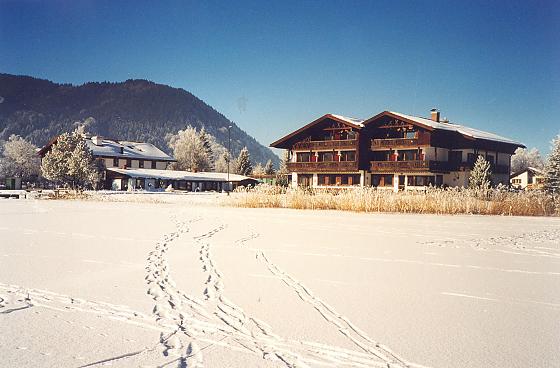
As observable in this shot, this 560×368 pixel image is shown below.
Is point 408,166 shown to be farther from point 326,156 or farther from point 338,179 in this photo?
point 326,156

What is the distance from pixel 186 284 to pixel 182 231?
6.26 m

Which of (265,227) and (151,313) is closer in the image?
(151,313)

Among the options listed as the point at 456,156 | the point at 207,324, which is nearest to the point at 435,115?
the point at 456,156

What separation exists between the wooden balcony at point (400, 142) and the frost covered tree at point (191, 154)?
4425cm

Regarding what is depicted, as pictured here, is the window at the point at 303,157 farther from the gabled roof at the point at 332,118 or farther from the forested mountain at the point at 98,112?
the forested mountain at the point at 98,112

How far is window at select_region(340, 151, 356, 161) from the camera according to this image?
4616 cm

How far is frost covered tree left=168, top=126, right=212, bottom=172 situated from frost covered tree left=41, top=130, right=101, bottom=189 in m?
29.1

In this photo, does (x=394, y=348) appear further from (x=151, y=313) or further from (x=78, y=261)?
(x=78, y=261)

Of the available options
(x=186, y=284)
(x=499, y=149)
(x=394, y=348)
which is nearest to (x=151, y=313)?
(x=186, y=284)

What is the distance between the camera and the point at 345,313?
466 cm

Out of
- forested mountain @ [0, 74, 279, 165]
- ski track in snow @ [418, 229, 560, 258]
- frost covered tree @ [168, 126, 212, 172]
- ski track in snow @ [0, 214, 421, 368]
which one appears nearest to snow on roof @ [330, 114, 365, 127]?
ski track in snow @ [418, 229, 560, 258]

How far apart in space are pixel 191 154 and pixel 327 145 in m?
42.7

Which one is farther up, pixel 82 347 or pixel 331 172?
pixel 331 172

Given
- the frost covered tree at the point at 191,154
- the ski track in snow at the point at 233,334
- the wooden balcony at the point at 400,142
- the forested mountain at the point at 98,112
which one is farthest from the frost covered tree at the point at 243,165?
the ski track in snow at the point at 233,334
